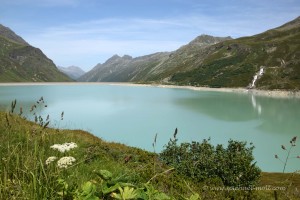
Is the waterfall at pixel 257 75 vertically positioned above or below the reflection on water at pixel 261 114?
above

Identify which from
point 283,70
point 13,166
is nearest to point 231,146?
point 13,166

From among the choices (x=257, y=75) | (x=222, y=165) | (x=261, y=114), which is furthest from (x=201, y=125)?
(x=257, y=75)

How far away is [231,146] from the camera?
24656mm

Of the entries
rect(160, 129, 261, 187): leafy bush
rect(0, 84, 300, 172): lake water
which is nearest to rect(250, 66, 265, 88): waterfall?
rect(0, 84, 300, 172): lake water

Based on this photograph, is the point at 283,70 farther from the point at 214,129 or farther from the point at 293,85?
the point at 214,129

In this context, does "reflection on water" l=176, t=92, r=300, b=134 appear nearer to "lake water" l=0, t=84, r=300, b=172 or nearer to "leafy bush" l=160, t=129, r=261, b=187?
"lake water" l=0, t=84, r=300, b=172

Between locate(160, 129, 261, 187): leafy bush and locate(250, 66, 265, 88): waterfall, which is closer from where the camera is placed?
locate(160, 129, 261, 187): leafy bush

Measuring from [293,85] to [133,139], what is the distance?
129 meters

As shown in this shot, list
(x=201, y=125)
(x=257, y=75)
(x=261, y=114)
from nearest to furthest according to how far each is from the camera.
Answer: (x=201, y=125), (x=261, y=114), (x=257, y=75)

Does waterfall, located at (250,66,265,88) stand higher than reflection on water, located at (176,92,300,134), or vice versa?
waterfall, located at (250,66,265,88)

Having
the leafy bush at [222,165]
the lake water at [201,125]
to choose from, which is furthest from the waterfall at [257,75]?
the leafy bush at [222,165]

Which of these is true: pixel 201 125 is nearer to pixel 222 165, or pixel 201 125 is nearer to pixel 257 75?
pixel 222 165

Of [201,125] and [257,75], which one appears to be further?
[257,75]

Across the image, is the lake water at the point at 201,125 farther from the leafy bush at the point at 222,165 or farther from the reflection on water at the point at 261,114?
the leafy bush at the point at 222,165
